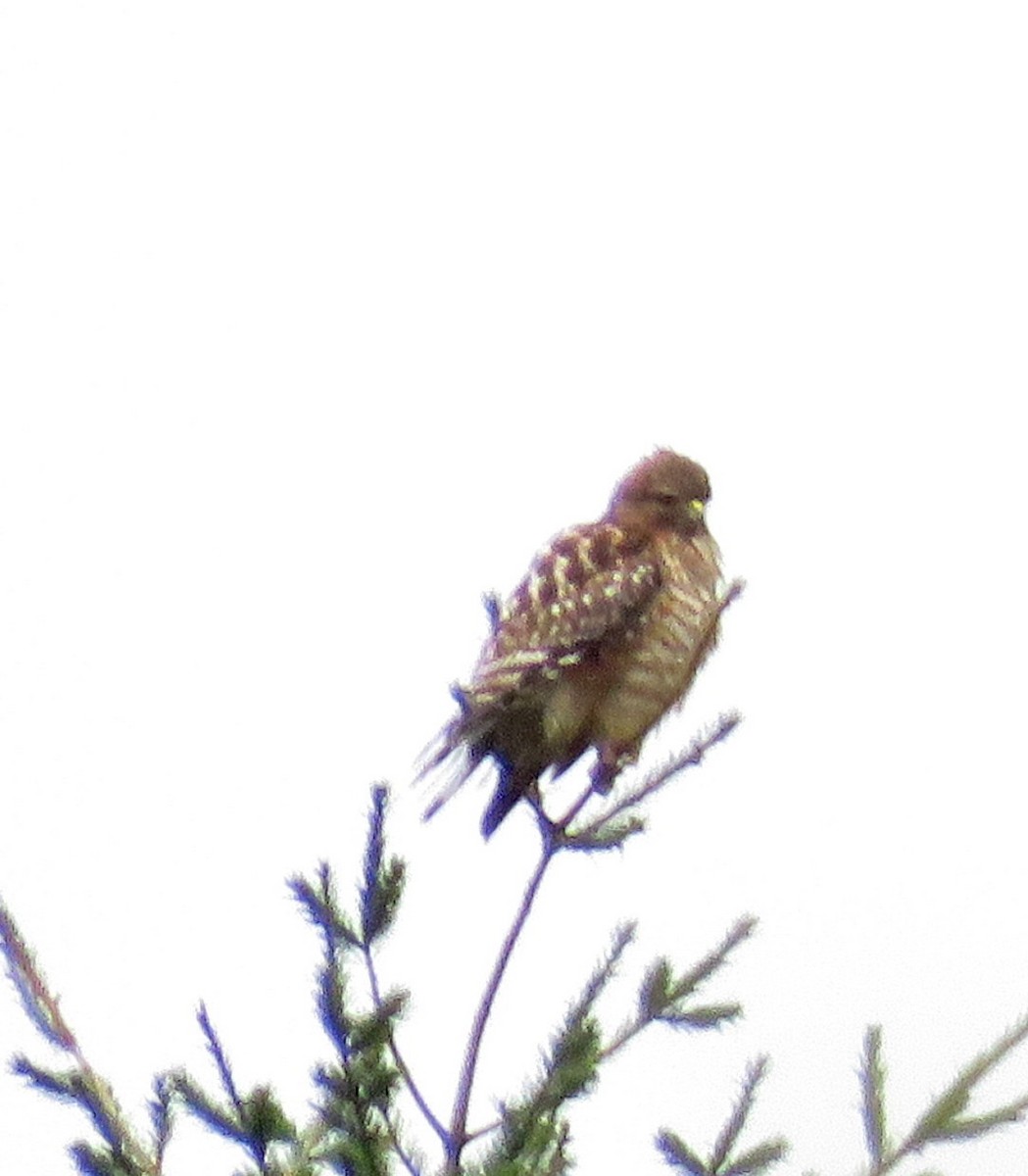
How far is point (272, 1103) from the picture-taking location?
3.02 m

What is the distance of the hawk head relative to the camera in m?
6.88

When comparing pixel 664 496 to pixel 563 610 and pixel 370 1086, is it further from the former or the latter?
pixel 370 1086

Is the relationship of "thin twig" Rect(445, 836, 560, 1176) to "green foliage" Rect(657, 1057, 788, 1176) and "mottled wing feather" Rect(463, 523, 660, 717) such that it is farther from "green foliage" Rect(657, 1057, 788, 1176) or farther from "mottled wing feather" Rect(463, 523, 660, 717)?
"mottled wing feather" Rect(463, 523, 660, 717)

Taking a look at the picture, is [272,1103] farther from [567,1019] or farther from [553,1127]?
[567,1019]

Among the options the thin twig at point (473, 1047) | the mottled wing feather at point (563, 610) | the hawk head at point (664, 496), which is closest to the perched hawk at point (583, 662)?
the mottled wing feather at point (563, 610)

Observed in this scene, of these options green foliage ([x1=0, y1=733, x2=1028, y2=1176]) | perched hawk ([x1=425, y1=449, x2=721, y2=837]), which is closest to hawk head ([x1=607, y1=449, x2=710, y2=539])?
perched hawk ([x1=425, y1=449, x2=721, y2=837])

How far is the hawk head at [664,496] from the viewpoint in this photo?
6879 mm

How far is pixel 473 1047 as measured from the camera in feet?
11.7

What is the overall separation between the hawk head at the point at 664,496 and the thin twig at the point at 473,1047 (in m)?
2.98

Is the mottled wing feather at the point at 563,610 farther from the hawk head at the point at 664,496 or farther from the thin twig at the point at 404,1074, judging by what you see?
the thin twig at the point at 404,1074

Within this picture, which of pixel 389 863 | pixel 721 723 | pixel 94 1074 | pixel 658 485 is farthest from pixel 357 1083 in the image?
pixel 658 485

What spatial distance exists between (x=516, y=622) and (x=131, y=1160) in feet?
9.59

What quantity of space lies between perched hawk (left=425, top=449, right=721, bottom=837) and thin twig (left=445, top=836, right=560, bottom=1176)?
164 cm

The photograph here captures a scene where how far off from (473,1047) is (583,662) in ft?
8.50
